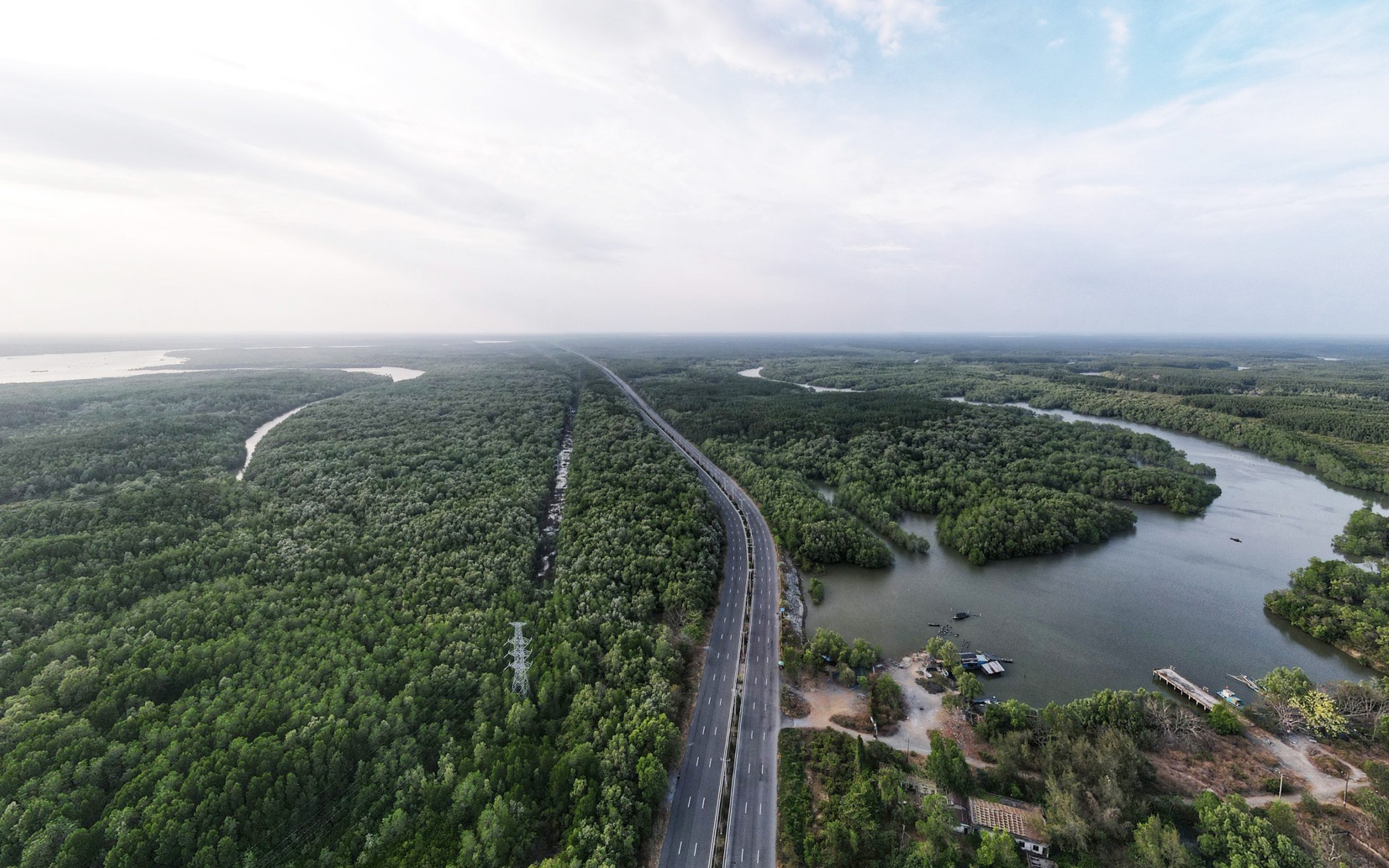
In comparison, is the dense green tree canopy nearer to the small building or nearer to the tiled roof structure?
the tiled roof structure

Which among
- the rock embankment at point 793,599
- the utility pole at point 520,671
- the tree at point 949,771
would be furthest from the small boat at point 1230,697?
the utility pole at point 520,671

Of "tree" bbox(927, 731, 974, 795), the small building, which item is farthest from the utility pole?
the small building

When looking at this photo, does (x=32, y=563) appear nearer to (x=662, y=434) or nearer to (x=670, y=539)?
(x=670, y=539)

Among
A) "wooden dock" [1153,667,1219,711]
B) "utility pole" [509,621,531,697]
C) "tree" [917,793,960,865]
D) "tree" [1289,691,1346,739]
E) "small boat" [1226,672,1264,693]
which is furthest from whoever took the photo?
"small boat" [1226,672,1264,693]

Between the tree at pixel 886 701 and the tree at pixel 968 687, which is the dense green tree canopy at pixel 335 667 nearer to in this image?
the tree at pixel 886 701

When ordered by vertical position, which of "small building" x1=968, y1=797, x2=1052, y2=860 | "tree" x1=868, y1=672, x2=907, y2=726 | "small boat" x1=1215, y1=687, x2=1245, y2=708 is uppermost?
"tree" x1=868, y1=672, x2=907, y2=726
